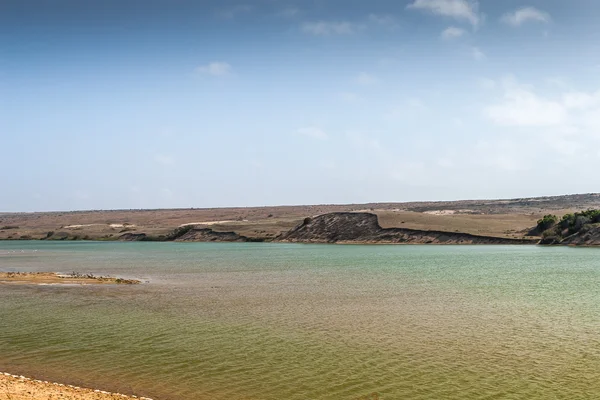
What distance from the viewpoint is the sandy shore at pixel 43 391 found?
1548 cm

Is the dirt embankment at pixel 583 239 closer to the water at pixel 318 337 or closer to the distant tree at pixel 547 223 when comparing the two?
the distant tree at pixel 547 223

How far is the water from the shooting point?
1775cm

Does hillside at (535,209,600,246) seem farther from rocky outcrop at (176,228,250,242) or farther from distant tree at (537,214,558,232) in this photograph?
rocky outcrop at (176,228,250,242)

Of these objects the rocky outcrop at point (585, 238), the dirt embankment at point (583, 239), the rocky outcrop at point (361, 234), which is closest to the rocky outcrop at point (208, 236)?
the rocky outcrop at point (361, 234)

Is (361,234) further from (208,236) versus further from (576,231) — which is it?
(208,236)

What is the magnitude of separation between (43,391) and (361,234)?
102m

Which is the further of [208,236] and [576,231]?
[208,236]

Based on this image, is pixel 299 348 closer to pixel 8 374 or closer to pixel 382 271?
pixel 8 374

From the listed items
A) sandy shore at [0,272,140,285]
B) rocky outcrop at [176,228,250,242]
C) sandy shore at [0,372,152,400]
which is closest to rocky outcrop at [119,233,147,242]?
rocky outcrop at [176,228,250,242]

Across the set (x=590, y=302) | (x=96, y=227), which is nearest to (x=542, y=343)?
(x=590, y=302)

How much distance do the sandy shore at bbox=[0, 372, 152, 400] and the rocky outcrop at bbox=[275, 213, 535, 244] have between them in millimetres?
88447

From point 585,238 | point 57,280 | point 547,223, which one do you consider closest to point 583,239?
point 585,238

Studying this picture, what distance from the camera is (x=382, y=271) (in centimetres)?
5322

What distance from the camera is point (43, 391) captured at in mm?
16156
